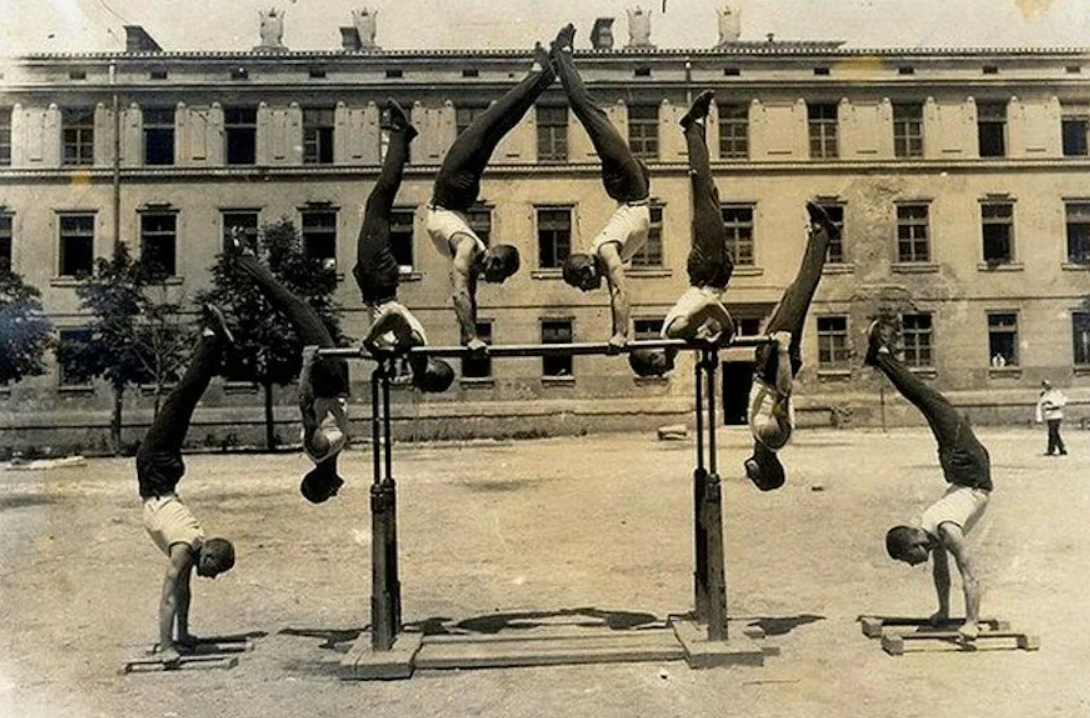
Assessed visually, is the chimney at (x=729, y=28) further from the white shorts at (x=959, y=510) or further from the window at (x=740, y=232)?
the white shorts at (x=959, y=510)

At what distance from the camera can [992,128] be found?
3450 cm

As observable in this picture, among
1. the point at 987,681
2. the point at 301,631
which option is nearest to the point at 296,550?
the point at 301,631

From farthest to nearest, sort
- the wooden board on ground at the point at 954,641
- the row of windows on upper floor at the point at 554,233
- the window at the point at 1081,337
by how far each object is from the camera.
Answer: the window at the point at 1081,337, the row of windows on upper floor at the point at 554,233, the wooden board on ground at the point at 954,641

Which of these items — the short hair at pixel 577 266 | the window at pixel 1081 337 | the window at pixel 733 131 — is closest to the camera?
the short hair at pixel 577 266

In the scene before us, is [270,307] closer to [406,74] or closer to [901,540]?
[406,74]

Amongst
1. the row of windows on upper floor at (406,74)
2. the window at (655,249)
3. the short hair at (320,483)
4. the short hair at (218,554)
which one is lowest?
the short hair at (218,554)

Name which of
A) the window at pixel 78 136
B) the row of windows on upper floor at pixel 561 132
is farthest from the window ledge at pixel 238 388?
the window at pixel 78 136

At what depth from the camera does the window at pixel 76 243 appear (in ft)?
107

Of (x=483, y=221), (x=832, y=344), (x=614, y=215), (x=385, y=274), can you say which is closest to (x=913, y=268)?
(x=832, y=344)

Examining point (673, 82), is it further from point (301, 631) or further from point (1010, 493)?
point (301, 631)

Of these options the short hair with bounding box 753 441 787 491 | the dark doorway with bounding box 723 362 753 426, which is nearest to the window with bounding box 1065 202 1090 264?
the dark doorway with bounding box 723 362 753 426

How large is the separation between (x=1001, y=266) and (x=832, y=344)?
632 centimetres

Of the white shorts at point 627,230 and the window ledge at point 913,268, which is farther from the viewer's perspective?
the window ledge at point 913,268

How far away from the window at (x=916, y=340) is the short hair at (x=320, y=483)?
28.1m
